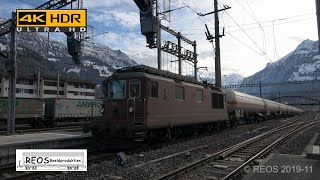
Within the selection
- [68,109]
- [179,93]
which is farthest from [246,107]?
[68,109]

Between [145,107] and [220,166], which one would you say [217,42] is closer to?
[145,107]

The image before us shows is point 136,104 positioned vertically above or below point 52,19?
below

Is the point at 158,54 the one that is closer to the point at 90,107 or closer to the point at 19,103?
the point at 19,103

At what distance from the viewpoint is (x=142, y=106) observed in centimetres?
1340

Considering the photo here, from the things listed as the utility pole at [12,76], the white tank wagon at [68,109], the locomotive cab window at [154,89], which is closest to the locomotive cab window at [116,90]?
the locomotive cab window at [154,89]

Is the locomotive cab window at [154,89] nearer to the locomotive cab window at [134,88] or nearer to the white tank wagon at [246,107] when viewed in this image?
the locomotive cab window at [134,88]

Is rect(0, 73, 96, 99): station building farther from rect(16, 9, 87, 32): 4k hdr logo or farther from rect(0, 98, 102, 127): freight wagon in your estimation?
rect(16, 9, 87, 32): 4k hdr logo

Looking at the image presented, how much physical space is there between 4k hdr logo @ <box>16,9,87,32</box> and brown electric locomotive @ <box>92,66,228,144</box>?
185 inches

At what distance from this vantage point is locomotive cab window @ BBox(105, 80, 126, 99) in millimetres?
14055

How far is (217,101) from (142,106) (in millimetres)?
10078

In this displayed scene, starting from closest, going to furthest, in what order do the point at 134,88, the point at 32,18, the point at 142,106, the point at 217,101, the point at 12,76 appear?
the point at 142,106, the point at 134,88, the point at 32,18, the point at 12,76, the point at 217,101

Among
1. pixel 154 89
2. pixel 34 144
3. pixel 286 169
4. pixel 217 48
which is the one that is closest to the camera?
pixel 286 169

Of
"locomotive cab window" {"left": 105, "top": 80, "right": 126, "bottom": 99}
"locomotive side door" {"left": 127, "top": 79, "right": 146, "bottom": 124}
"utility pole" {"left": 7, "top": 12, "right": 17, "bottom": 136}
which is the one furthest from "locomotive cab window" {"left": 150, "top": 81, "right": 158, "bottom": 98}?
"utility pole" {"left": 7, "top": 12, "right": 17, "bottom": 136}

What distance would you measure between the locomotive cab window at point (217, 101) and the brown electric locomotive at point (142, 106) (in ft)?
15.3
